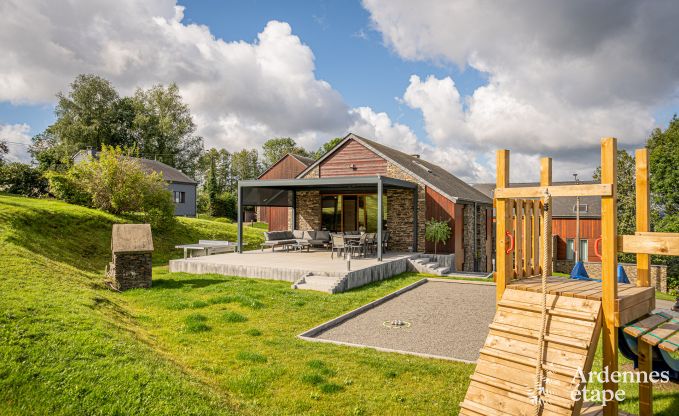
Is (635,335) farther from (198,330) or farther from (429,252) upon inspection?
(429,252)

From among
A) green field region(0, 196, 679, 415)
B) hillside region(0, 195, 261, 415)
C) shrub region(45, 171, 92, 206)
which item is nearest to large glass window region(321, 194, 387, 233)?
green field region(0, 196, 679, 415)

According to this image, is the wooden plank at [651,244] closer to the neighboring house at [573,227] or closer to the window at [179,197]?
the neighboring house at [573,227]

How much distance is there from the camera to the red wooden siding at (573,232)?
2838 centimetres

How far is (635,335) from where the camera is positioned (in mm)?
3715

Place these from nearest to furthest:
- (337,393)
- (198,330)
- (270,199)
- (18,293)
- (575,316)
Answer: (575,316) → (337,393) → (18,293) → (198,330) → (270,199)

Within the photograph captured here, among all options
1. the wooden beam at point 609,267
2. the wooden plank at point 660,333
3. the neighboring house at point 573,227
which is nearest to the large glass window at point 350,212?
the wooden plank at point 660,333

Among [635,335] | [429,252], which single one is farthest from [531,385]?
[429,252]

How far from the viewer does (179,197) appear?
39750 mm

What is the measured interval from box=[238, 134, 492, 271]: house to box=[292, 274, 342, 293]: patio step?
4597 millimetres

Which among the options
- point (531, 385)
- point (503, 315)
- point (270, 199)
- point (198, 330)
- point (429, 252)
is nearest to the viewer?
point (531, 385)

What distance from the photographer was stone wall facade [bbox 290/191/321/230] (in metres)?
20.3

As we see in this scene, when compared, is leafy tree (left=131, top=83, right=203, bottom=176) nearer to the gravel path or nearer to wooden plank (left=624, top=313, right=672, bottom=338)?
the gravel path

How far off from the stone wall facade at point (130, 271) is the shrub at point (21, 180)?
2142 centimetres

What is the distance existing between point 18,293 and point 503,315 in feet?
24.0
